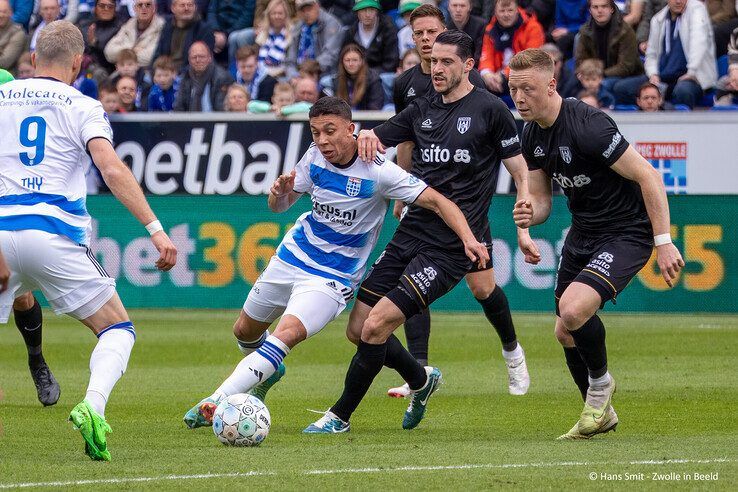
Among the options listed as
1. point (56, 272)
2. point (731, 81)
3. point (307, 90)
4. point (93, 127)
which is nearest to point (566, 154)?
point (93, 127)

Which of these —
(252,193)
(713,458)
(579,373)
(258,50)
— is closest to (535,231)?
(252,193)

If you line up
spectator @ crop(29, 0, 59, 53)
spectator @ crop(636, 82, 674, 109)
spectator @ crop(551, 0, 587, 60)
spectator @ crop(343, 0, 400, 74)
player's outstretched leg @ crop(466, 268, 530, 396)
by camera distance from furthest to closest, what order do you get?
spectator @ crop(29, 0, 59, 53)
spectator @ crop(343, 0, 400, 74)
spectator @ crop(551, 0, 587, 60)
spectator @ crop(636, 82, 674, 109)
player's outstretched leg @ crop(466, 268, 530, 396)

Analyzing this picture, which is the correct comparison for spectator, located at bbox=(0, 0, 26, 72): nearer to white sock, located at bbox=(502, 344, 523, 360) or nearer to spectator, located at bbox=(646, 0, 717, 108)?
spectator, located at bbox=(646, 0, 717, 108)

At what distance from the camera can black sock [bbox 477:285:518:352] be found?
10484 millimetres

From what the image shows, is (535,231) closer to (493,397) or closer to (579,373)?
(493,397)

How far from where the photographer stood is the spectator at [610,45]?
715 inches

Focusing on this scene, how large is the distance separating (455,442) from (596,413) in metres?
0.89

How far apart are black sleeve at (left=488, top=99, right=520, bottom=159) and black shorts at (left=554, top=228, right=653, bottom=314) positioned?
96 cm

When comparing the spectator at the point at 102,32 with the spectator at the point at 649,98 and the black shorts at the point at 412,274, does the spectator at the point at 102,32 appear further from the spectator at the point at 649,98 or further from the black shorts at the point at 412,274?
the black shorts at the point at 412,274

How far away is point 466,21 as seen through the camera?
60.5 feet

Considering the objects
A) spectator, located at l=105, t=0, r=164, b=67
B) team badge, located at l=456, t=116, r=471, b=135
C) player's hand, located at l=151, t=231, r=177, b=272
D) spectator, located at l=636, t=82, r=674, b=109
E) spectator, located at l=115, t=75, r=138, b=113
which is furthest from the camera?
spectator, located at l=105, t=0, r=164, b=67


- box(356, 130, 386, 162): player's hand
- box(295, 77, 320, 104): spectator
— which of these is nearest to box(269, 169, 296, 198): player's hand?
box(356, 130, 386, 162): player's hand

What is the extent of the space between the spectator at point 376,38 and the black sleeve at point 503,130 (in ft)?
34.9

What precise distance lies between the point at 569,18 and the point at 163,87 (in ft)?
21.0
